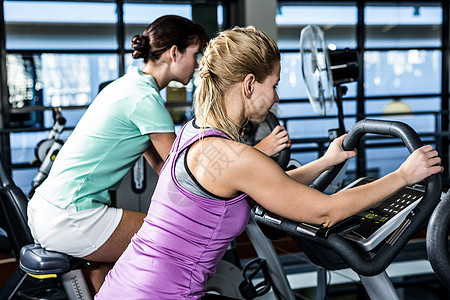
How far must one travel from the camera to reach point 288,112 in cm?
819

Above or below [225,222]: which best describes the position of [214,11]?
above

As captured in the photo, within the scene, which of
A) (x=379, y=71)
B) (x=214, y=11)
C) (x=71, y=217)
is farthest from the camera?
(x=379, y=71)

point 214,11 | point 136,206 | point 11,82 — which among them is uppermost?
point 214,11

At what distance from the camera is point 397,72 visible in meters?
9.01

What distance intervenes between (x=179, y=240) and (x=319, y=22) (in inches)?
315

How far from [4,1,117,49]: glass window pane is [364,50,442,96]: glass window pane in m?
4.12

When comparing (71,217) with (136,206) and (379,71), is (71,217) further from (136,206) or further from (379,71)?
(379,71)

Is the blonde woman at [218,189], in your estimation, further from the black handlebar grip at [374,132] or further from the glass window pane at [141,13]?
the glass window pane at [141,13]

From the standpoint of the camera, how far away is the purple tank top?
1128mm

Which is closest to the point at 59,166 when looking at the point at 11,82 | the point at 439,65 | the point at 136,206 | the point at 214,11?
the point at 136,206

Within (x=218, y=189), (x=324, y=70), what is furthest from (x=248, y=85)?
(x=324, y=70)

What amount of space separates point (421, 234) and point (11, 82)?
184 inches

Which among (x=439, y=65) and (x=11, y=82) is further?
(x=439, y=65)

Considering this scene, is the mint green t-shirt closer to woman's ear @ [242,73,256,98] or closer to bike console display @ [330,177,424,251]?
woman's ear @ [242,73,256,98]
